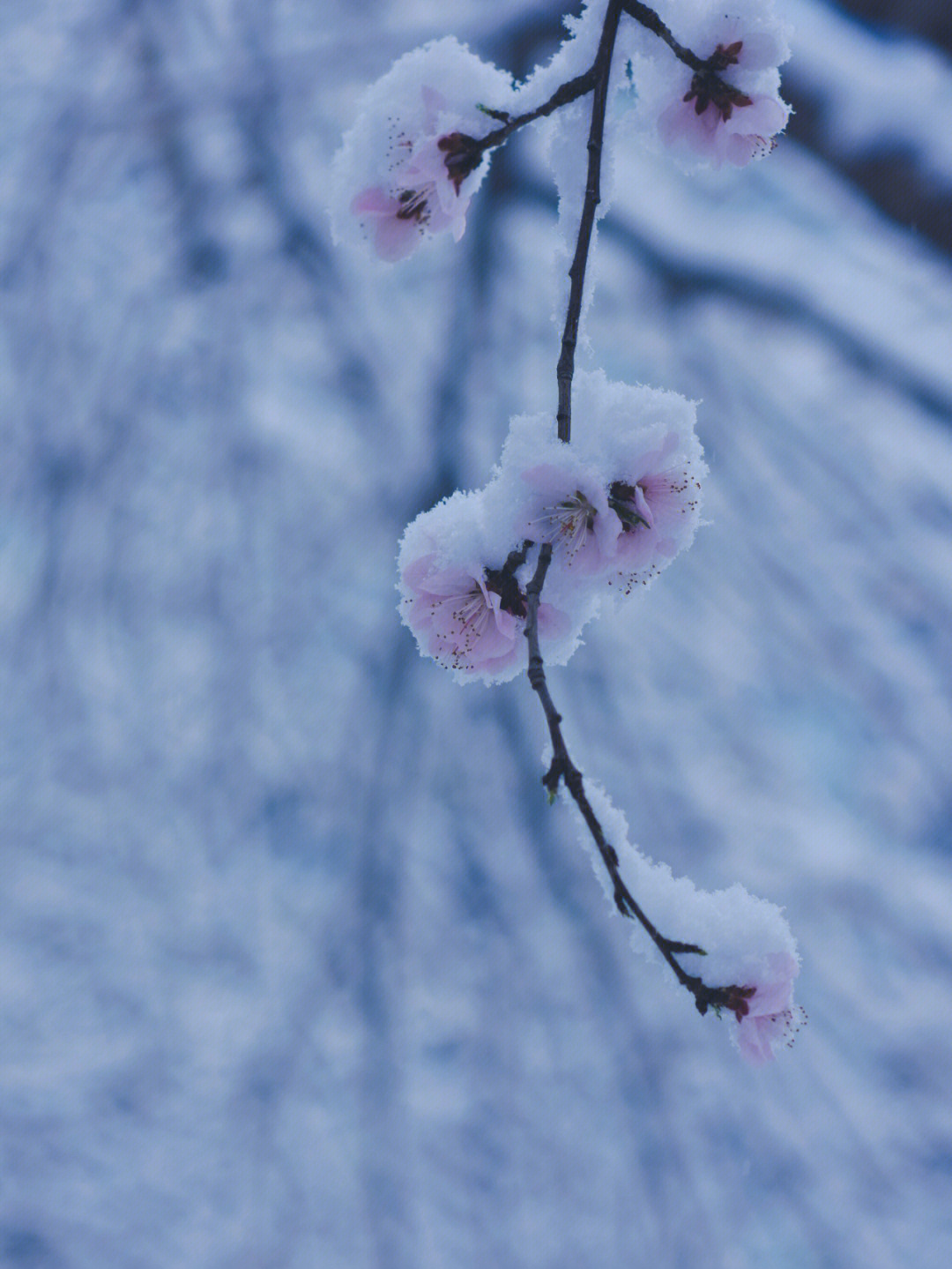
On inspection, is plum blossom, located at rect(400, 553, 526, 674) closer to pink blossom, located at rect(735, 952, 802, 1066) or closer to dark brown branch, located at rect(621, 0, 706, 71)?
pink blossom, located at rect(735, 952, 802, 1066)

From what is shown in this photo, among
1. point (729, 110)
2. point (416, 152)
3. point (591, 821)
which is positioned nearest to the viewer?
point (591, 821)

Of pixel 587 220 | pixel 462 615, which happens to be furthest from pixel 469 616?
pixel 587 220

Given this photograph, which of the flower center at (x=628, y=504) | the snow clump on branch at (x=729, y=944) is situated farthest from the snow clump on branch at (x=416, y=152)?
the snow clump on branch at (x=729, y=944)

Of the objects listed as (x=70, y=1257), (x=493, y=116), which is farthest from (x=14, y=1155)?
(x=493, y=116)

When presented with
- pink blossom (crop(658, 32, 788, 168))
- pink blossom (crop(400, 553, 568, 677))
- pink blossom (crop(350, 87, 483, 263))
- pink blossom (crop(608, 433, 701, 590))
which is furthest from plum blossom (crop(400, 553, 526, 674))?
pink blossom (crop(658, 32, 788, 168))

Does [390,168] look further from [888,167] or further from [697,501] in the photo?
[888,167]

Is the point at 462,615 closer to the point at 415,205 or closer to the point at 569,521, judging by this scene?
the point at 569,521

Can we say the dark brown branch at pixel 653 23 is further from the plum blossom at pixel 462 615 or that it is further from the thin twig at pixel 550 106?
the plum blossom at pixel 462 615
